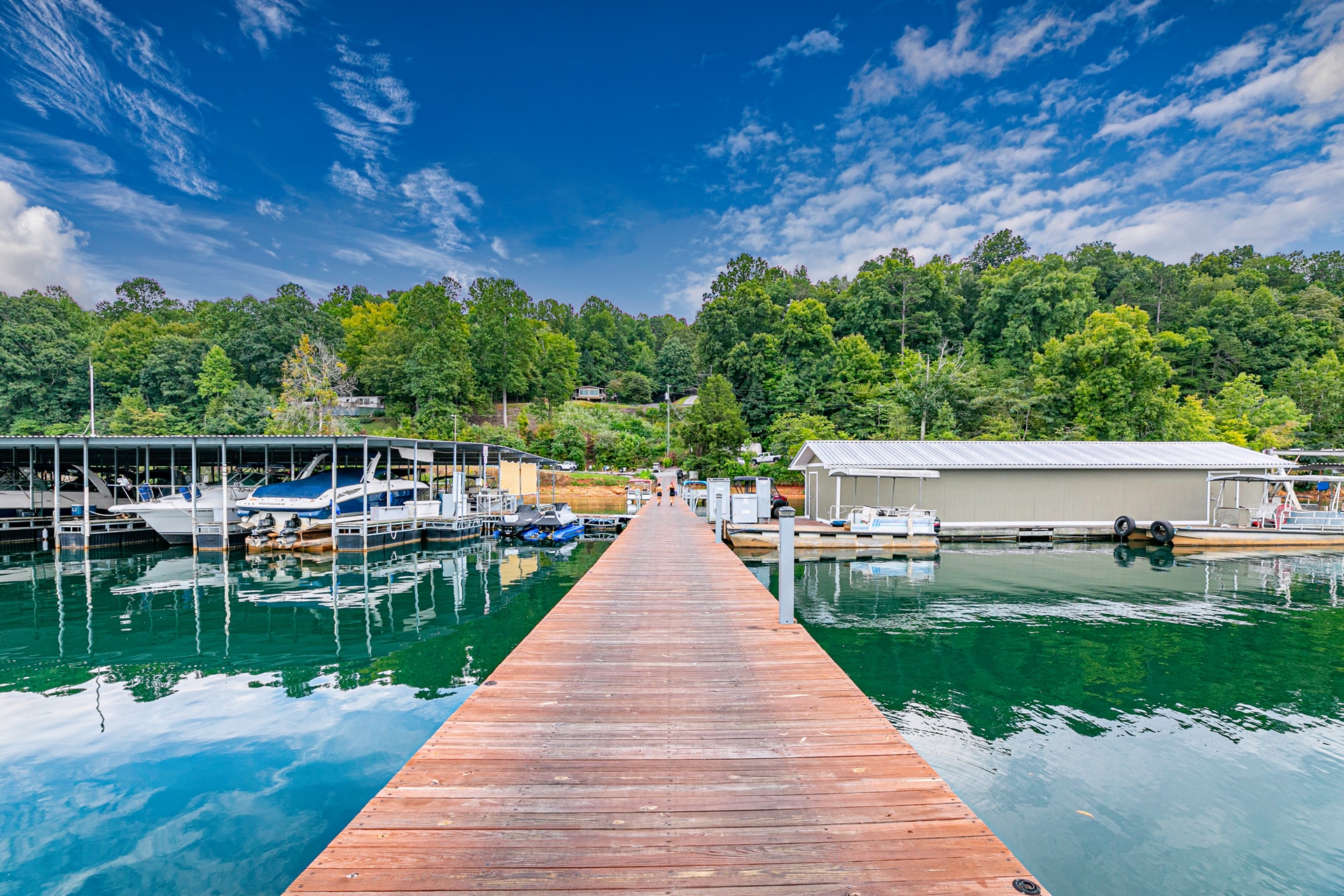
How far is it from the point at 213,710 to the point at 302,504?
552 inches

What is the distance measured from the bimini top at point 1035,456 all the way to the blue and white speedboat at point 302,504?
56.0 ft

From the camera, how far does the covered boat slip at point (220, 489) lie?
19.9 m

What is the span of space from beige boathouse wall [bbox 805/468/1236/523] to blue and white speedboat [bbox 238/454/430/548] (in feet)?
57.9

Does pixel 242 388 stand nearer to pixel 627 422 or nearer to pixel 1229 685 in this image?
pixel 627 422

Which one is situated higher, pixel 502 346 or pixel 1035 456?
pixel 502 346

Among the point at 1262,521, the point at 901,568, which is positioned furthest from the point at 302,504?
the point at 1262,521

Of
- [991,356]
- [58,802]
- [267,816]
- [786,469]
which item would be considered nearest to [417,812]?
[267,816]

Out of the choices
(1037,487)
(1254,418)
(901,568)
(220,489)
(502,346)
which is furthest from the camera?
(502,346)

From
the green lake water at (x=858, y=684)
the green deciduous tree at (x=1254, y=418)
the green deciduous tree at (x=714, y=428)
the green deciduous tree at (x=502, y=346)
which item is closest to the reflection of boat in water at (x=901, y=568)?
the green lake water at (x=858, y=684)

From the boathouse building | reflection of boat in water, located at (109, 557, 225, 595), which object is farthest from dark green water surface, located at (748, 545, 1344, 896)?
reflection of boat in water, located at (109, 557, 225, 595)

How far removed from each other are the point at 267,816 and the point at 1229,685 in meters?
11.8

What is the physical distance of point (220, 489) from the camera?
71.4ft

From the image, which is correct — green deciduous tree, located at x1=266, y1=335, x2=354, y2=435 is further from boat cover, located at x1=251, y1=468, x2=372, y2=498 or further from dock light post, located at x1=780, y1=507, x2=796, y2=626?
dock light post, located at x1=780, y1=507, x2=796, y2=626

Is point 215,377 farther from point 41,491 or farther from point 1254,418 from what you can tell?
point 1254,418
